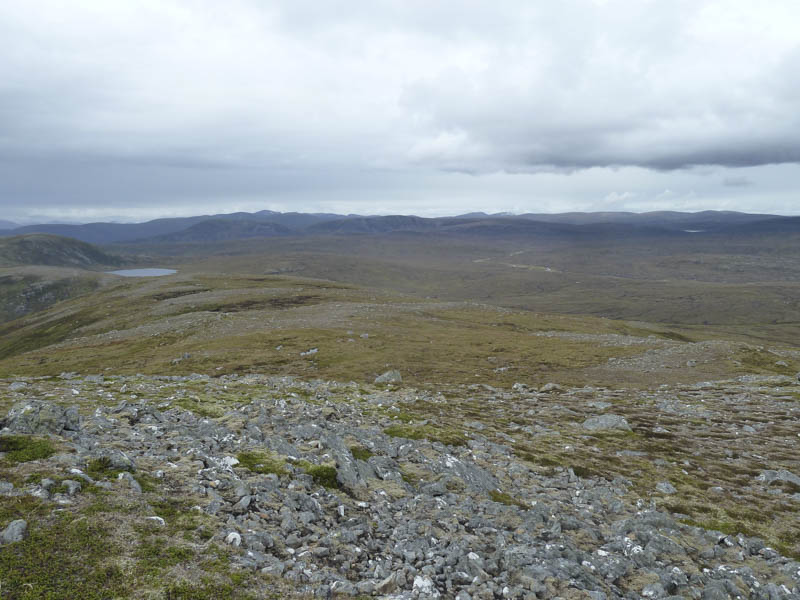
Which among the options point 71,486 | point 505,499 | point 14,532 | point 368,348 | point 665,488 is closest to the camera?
point 14,532

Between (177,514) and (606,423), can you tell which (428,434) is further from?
(606,423)

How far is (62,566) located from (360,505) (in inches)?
337

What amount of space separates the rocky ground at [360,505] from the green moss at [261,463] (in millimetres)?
94

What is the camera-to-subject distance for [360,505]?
15.0m

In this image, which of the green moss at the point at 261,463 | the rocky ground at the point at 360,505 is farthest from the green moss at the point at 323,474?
the green moss at the point at 261,463

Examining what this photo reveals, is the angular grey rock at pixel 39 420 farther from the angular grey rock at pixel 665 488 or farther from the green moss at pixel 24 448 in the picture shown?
the angular grey rock at pixel 665 488

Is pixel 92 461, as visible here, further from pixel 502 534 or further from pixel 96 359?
pixel 96 359

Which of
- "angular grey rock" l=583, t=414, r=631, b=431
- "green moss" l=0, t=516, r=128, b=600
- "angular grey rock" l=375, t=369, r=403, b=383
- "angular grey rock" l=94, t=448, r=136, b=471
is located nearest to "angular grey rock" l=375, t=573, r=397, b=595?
"green moss" l=0, t=516, r=128, b=600

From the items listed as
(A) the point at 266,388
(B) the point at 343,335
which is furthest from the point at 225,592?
(B) the point at 343,335

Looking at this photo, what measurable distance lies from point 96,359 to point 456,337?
62.0 metres

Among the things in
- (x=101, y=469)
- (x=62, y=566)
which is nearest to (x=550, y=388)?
(x=101, y=469)

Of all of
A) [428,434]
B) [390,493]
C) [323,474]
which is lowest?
[428,434]

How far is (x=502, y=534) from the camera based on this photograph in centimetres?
1409

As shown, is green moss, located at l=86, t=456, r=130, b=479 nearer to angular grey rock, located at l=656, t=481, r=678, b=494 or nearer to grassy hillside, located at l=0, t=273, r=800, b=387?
angular grey rock, located at l=656, t=481, r=678, b=494
